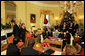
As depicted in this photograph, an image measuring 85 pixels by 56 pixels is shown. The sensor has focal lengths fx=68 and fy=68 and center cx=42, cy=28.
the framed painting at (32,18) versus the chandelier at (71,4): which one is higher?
the chandelier at (71,4)

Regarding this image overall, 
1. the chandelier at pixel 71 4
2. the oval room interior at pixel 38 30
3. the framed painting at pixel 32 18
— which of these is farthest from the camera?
the framed painting at pixel 32 18

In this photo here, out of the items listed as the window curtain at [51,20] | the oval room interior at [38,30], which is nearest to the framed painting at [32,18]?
the oval room interior at [38,30]

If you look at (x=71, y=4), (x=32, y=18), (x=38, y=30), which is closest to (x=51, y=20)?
(x=38, y=30)

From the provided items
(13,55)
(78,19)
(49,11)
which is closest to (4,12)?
(13,55)

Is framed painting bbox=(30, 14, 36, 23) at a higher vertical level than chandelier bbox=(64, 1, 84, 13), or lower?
lower

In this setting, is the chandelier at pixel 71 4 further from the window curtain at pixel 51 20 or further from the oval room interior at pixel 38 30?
the window curtain at pixel 51 20

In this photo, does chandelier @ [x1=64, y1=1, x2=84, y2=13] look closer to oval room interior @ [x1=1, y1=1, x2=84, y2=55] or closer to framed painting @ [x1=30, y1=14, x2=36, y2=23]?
oval room interior @ [x1=1, y1=1, x2=84, y2=55]

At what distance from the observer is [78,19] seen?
8594mm

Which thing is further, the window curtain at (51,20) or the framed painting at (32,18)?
the window curtain at (51,20)

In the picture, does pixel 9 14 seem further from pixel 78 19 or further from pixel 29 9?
pixel 78 19

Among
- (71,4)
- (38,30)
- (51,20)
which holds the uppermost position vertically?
(71,4)

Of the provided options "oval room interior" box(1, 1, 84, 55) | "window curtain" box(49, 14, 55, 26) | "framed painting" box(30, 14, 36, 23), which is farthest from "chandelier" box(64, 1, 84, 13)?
"window curtain" box(49, 14, 55, 26)

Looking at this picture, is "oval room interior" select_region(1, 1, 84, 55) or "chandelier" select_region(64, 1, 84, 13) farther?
"chandelier" select_region(64, 1, 84, 13)

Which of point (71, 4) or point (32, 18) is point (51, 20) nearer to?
point (32, 18)
